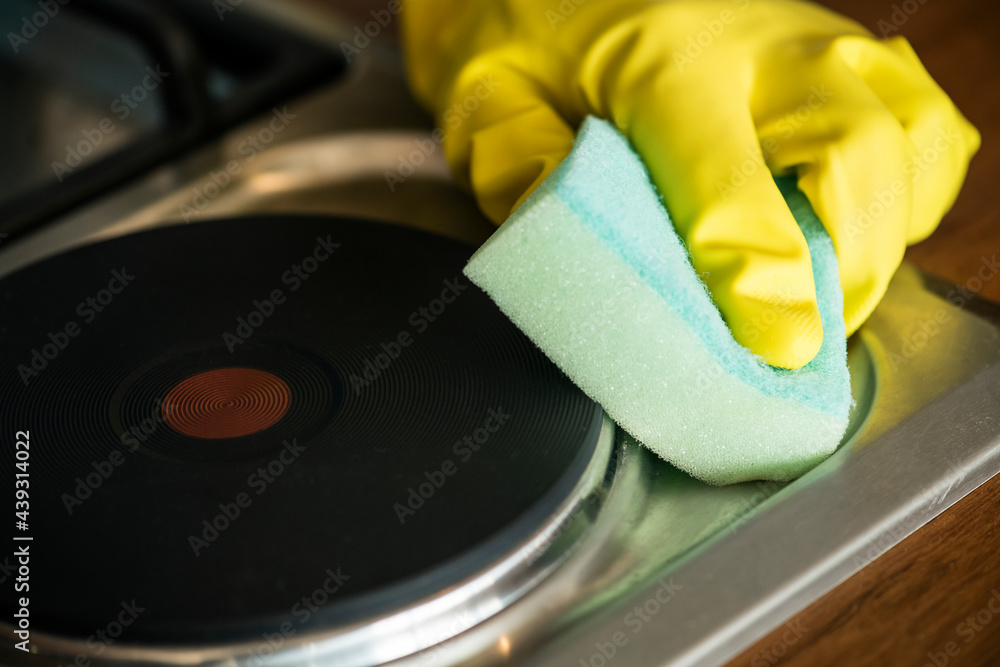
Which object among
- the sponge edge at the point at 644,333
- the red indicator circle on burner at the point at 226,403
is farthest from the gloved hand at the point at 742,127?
the red indicator circle on burner at the point at 226,403

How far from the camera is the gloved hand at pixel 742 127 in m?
0.45

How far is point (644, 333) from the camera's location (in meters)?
0.41

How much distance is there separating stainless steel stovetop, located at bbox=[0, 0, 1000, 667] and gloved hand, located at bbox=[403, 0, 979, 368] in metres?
0.05

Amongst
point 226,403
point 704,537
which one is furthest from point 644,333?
point 226,403

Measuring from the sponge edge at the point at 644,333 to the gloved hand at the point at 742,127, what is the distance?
0.08ft

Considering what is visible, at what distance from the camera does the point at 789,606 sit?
1.27 ft

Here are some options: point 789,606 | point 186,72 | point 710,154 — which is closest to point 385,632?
point 789,606

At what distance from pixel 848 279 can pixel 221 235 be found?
1.10 ft

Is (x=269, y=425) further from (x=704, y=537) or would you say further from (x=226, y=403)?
(x=704, y=537)

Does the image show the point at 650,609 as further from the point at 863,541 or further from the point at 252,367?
the point at 252,367

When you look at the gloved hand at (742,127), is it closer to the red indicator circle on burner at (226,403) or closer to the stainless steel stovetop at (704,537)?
the stainless steel stovetop at (704,537)

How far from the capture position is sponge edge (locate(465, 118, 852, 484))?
1.29 feet

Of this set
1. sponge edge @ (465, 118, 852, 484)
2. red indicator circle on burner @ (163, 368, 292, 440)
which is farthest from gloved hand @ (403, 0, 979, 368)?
red indicator circle on burner @ (163, 368, 292, 440)

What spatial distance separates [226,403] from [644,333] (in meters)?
0.19
